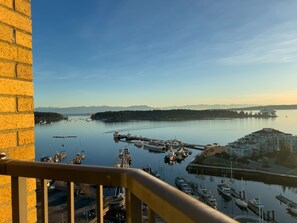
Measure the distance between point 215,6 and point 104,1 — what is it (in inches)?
230

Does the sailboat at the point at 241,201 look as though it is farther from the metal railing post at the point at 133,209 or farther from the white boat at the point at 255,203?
the metal railing post at the point at 133,209

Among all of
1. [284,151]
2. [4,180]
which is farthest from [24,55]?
[284,151]

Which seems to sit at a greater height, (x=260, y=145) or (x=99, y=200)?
(x=99, y=200)

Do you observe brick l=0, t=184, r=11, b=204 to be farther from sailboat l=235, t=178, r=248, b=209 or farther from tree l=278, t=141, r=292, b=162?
tree l=278, t=141, r=292, b=162

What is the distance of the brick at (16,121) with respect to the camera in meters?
1.19

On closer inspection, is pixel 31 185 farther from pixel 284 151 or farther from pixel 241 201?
pixel 284 151

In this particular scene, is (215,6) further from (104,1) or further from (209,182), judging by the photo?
(209,182)

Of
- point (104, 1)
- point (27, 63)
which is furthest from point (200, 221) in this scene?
point (104, 1)

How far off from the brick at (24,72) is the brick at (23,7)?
0.91 ft

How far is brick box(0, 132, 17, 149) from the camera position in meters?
1.19

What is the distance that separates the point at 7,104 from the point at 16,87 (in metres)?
0.10

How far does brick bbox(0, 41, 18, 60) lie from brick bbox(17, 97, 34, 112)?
20 cm

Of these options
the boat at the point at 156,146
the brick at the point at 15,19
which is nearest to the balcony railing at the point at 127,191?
the brick at the point at 15,19

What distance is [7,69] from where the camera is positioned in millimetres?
1238
